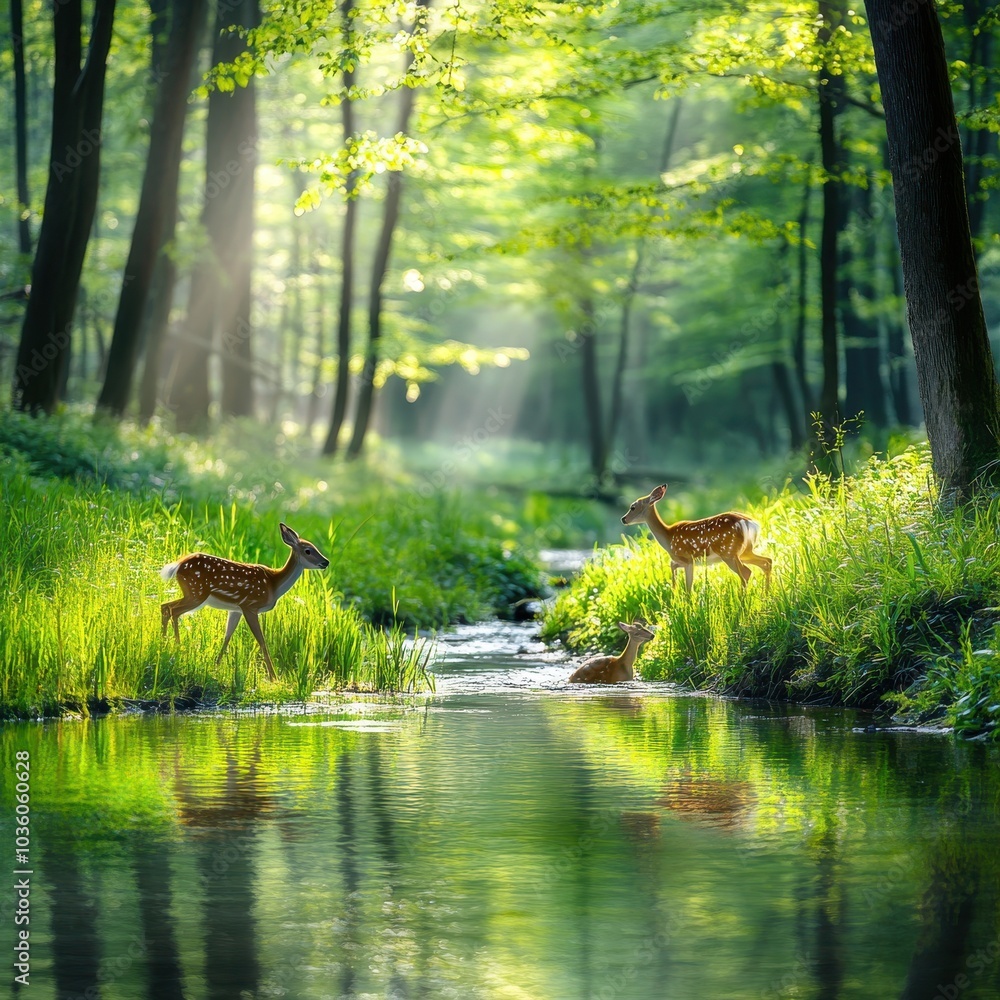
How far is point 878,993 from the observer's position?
486cm

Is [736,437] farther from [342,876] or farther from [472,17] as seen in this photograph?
[342,876]

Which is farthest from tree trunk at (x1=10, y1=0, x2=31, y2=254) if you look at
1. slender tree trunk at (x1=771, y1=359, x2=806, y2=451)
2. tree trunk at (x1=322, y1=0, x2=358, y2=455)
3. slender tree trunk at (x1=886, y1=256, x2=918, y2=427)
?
slender tree trunk at (x1=886, y1=256, x2=918, y2=427)

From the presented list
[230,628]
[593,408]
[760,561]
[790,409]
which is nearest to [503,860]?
[230,628]

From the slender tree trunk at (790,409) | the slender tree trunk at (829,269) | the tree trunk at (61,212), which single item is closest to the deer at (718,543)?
the slender tree trunk at (829,269)

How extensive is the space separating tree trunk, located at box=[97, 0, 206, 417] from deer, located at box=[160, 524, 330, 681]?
1253 cm

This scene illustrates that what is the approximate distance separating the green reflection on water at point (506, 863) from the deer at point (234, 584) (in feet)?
5.03

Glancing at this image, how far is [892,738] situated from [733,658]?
2.66 meters

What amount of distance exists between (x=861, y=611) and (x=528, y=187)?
32662 millimetres

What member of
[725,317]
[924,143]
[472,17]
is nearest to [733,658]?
[924,143]

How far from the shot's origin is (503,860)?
6520mm

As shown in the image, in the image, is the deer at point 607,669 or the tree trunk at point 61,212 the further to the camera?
the tree trunk at point 61,212

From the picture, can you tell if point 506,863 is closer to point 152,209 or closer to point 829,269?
point 829,269

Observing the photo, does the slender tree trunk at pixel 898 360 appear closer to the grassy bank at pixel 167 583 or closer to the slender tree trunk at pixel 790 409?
the slender tree trunk at pixel 790 409

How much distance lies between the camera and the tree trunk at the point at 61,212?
20844mm
